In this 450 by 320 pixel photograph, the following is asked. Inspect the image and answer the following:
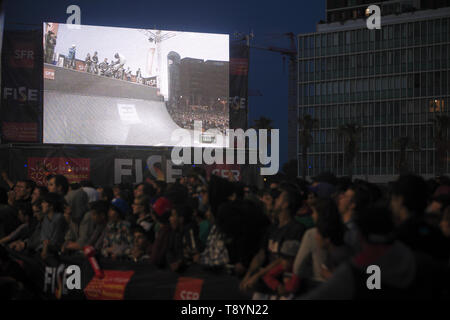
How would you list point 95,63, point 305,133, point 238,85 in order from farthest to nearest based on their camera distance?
point 305,133 < point 238,85 < point 95,63

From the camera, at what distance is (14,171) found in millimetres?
21594

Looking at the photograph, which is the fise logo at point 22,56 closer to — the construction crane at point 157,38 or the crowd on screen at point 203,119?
the construction crane at point 157,38

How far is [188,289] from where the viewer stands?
247 inches

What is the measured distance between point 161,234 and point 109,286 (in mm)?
849

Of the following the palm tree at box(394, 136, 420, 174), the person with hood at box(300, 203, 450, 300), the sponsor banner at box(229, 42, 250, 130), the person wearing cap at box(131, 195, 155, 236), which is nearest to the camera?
the person with hood at box(300, 203, 450, 300)

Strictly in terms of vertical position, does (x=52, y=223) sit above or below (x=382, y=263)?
below

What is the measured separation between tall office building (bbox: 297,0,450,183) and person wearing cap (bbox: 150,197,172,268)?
6165 cm

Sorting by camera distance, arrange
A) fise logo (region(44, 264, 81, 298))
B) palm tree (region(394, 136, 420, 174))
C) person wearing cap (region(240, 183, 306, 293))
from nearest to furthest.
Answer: person wearing cap (region(240, 183, 306, 293)) < fise logo (region(44, 264, 81, 298)) < palm tree (region(394, 136, 420, 174))

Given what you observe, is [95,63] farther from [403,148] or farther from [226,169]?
[403,148]

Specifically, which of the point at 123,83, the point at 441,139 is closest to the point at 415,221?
the point at 123,83

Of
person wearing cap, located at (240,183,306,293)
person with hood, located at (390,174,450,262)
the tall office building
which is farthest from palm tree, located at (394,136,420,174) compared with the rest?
person with hood, located at (390,174,450,262)

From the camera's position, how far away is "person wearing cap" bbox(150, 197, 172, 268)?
6.91 metres

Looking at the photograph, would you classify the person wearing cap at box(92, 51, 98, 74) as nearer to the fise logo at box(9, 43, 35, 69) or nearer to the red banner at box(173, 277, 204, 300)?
the fise logo at box(9, 43, 35, 69)
